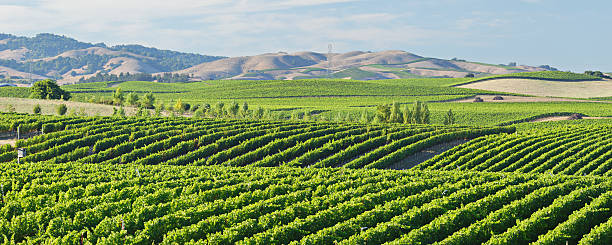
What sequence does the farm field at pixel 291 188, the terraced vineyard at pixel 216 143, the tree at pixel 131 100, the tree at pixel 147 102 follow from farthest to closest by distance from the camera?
the tree at pixel 131 100
the tree at pixel 147 102
the terraced vineyard at pixel 216 143
the farm field at pixel 291 188

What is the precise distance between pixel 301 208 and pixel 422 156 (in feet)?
83.6

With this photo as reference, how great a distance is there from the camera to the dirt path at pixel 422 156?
3956 cm

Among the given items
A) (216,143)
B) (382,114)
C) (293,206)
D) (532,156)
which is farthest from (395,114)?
(293,206)

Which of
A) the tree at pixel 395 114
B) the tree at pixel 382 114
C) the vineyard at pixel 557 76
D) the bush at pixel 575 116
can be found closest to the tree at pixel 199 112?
the tree at pixel 382 114

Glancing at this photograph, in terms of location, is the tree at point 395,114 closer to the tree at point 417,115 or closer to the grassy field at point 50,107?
the tree at point 417,115

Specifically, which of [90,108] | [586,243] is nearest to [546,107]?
[90,108]

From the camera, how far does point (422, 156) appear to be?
4225 cm

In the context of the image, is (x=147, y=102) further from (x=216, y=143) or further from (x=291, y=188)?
(x=291, y=188)

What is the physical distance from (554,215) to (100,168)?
74.1ft

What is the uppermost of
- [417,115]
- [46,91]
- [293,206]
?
[46,91]

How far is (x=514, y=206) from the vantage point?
18688 mm

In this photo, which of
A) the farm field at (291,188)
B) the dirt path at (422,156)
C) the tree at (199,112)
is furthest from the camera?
the tree at (199,112)

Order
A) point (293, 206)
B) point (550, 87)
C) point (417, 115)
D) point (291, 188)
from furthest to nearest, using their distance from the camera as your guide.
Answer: point (550, 87), point (417, 115), point (291, 188), point (293, 206)

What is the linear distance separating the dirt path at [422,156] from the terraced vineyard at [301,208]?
14.5 m
